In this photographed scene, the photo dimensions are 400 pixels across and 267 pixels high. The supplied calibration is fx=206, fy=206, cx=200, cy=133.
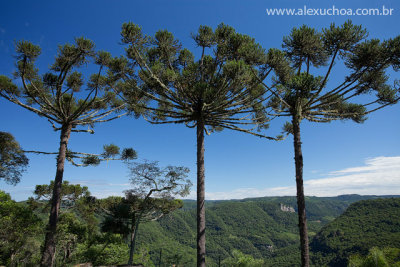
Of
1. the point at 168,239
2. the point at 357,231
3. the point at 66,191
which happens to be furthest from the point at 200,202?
the point at 168,239

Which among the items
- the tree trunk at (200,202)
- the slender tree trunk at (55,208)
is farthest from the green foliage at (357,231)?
the slender tree trunk at (55,208)

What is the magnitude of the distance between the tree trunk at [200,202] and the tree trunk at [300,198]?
3435mm

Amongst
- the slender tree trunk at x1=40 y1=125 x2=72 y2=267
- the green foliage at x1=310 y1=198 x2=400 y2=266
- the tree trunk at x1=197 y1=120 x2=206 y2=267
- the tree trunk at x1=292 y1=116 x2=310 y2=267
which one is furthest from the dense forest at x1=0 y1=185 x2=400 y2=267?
the tree trunk at x1=292 y1=116 x2=310 y2=267

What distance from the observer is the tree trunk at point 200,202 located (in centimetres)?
770

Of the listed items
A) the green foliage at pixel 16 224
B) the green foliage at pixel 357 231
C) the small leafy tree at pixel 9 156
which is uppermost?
the small leafy tree at pixel 9 156

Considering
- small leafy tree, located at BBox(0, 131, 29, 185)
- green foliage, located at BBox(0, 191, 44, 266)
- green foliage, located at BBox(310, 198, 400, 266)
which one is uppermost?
small leafy tree, located at BBox(0, 131, 29, 185)

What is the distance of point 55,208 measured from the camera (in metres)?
10.8

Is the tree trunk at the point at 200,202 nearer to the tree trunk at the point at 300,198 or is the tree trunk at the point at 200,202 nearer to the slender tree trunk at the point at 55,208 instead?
the tree trunk at the point at 300,198

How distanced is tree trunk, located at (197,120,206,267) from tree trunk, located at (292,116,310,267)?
343 centimetres

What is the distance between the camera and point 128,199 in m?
18.4

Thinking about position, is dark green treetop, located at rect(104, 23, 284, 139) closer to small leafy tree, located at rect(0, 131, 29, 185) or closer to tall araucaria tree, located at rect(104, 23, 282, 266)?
tall araucaria tree, located at rect(104, 23, 282, 266)

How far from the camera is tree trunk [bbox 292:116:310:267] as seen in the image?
6.91 meters

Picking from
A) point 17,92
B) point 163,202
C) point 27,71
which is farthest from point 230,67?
point 163,202

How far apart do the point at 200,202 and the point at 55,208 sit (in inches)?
323
